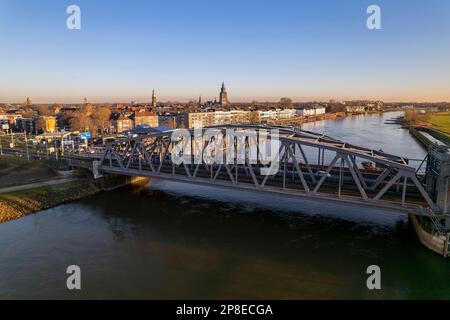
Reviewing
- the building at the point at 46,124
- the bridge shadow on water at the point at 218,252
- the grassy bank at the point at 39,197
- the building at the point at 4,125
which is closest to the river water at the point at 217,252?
the bridge shadow on water at the point at 218,252

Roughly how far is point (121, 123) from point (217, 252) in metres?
82.7

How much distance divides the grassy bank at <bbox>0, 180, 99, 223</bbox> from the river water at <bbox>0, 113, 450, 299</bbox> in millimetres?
1429

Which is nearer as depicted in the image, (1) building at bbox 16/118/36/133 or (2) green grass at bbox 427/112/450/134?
(1) building at bbox 16/118/36/133

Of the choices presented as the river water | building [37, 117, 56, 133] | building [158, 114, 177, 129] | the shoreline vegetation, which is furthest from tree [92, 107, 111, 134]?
the shoreline vegetation

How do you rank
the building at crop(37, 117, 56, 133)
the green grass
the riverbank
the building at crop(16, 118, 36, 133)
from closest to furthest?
the riverbank < the building at crop(37, 117, 56, 133) < the building at crop(16, 118, 36, 133) < the green grass

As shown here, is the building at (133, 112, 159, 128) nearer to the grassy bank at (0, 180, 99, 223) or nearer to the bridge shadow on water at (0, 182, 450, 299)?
the grassy bank at (0, 180, 99, 223)

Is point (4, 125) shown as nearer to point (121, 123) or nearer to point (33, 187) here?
point (121, 123)

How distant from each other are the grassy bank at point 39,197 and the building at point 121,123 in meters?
59.9

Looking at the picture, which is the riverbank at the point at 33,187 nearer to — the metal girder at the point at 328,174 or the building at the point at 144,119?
the metal girder at the point at 328,174

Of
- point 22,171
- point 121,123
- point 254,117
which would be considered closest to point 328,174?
point 22,171

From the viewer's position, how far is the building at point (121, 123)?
322ft

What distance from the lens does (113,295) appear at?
1908cm

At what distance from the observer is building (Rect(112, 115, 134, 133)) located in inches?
3866
